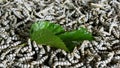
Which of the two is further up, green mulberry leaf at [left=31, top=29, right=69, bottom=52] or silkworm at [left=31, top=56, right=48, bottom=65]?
green mulberry leaf at [left=31, top=29, right=69, bottom=52]

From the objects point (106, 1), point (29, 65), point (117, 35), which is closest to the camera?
point (29, 65)

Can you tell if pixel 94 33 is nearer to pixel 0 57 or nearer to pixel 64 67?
pixel 64 67

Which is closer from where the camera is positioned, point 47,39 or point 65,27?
point 47,39

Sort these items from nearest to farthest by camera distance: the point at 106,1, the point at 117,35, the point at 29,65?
the point at 29,65 → the point at 117,35 → the point at 106,1

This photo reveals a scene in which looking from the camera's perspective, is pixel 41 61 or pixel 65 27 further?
pixel 65 27

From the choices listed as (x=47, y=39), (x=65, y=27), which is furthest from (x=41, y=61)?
(x=65, y=27)

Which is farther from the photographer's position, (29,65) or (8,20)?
(8,20)

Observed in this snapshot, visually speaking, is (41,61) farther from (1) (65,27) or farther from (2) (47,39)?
(1) (65,27)

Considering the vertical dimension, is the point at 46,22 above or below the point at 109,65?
above

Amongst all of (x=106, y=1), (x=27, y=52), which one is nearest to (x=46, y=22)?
(x=27, y=52)
